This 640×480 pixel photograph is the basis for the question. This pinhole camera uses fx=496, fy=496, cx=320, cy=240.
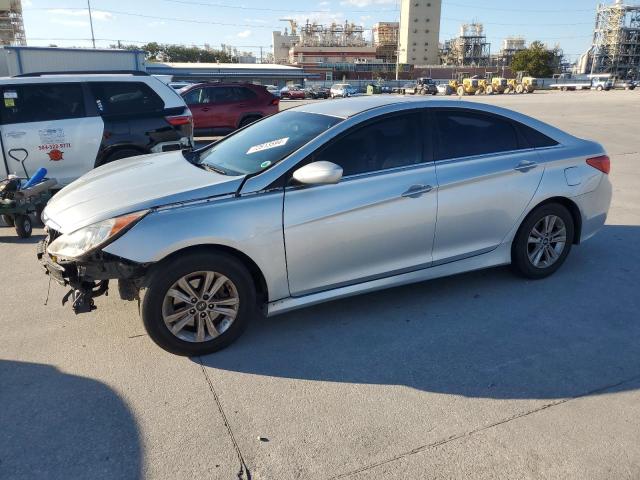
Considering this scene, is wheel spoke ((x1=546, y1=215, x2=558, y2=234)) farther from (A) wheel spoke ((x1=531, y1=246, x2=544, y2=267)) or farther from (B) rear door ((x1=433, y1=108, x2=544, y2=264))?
(B) rear door ((x1=433, y1=108, x2=544, y2=264))

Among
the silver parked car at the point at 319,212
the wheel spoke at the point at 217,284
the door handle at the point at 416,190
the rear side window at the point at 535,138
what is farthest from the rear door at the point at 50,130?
the rear side window at the point at 535,138

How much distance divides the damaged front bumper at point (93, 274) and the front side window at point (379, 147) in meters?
1.45

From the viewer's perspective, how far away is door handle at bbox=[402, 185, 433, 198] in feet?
12.2

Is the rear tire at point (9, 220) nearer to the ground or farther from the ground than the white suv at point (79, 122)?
nearer to the ground

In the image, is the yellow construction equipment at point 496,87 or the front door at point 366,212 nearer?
the front door at point 366,212

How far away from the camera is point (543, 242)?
177 inches

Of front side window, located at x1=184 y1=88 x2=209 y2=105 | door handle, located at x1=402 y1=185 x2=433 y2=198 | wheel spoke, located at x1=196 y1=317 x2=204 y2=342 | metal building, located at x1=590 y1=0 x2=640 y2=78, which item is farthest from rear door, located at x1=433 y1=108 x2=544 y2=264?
metal building, located at x1=590 y1=0 x2=640 y2=78

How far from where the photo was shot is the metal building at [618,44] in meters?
129

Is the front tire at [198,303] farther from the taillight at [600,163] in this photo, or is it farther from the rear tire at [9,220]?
the rear tire at [9,220]

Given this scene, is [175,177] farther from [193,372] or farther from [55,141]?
A: [55,141]

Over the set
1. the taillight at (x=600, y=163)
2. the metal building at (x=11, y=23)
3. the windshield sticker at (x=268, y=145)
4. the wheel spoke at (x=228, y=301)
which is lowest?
the wheel spoke at (x=228, y=301)

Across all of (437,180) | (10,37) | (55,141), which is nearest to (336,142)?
(437,180)

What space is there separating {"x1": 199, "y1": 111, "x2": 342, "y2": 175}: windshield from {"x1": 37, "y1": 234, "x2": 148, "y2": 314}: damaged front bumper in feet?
3.39

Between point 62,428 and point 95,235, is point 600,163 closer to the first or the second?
point 95,235
